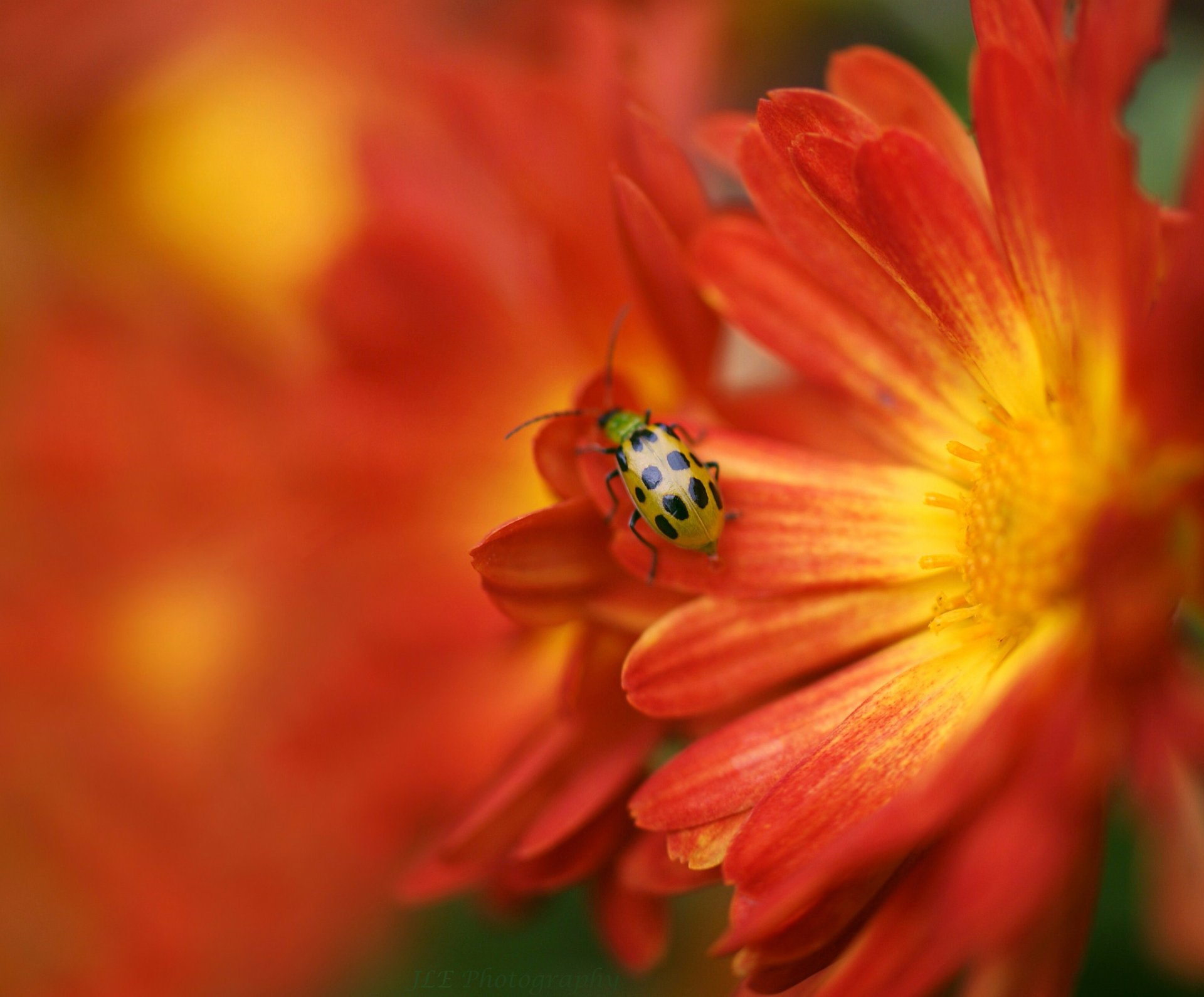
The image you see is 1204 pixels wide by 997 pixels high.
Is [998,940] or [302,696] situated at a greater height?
[302,696]

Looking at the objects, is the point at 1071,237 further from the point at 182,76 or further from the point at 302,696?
the point at 182,76

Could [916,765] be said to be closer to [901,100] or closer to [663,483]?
[663,483]

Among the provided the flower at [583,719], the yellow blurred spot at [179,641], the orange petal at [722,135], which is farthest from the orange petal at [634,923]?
the yellow blurred spot at [179,641]

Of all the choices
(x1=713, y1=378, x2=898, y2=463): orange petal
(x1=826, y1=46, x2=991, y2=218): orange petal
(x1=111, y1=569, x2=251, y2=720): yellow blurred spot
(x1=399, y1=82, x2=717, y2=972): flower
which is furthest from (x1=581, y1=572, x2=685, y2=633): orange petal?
(x1=111, y1=569, x2=251, y2=720): yellow blurred spot

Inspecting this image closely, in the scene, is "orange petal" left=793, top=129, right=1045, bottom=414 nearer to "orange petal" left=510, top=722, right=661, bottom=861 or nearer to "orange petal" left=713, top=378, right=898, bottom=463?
"orange petal" left=713, top=378, right=898, bottom=463

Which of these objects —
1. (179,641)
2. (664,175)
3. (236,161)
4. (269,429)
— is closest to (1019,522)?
(664,175)

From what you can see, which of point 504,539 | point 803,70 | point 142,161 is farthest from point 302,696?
point 803,70

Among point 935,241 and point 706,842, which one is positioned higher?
point 935,241
